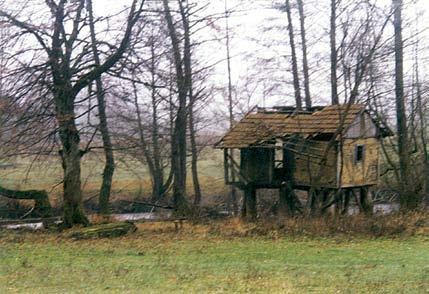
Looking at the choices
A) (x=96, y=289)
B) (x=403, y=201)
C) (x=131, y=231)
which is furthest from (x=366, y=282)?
(x=403, y=201)

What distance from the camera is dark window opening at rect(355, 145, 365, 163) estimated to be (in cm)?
3073

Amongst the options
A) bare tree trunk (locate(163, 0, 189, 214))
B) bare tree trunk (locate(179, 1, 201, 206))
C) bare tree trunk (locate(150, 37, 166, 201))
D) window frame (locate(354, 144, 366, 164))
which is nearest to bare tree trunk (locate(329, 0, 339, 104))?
window frame (locate(354, 144, 366, 164))

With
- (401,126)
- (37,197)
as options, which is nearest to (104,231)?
(37,197)

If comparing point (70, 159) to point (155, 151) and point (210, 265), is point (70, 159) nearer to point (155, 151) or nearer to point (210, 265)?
point (210, 265)

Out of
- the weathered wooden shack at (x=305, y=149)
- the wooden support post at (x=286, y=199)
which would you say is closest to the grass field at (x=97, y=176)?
the weathered wooden shack at (x=305, y=149)

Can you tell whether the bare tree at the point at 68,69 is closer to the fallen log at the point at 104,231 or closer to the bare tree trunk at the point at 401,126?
the fallen log at the point at 104,231

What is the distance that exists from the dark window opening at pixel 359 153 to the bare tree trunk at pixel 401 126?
2282 millimetres

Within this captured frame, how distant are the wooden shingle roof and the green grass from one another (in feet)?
25.0

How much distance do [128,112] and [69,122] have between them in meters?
11.7

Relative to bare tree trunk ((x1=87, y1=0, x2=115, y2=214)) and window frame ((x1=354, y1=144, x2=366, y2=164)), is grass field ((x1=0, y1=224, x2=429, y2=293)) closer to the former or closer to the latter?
bare tree trunk ((x1=87, y1=0, x2=115, y2=214))

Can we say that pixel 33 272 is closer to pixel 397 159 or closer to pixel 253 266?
pixel 253 266

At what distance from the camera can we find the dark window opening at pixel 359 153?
3073 cm

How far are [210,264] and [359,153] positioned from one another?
1708 cm

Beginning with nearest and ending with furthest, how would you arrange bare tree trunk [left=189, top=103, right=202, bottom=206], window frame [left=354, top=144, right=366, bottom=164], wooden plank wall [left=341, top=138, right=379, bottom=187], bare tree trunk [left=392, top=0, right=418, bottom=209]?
1. wooden plank wall [left=341, top=138, right=379, bottom=187]
2. bare tree trunk [left=392, top=0, right=418, bottom=209]
3. window frame [left=354, top=144, right=366, bottom=164]
4. bare tree trunk [left=189, top=103, right=202, bottom=206]
